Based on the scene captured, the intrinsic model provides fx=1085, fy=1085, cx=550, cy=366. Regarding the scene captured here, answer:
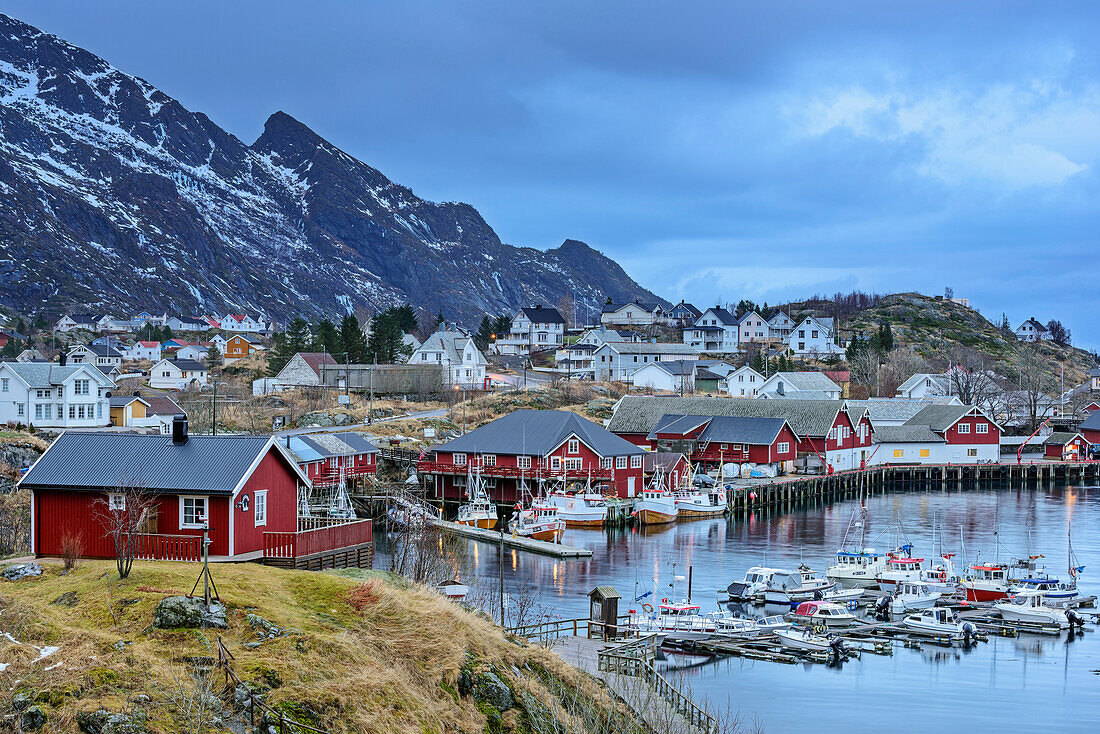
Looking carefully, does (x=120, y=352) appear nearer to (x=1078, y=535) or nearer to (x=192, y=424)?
(x=192, y=424)

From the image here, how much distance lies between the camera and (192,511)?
30828 mm

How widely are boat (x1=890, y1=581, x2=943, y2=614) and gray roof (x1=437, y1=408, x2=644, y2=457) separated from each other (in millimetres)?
28426

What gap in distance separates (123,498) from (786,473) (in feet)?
215

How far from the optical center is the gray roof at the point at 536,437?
7300cm

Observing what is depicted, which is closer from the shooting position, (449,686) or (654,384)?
(449,686)

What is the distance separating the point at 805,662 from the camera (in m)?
38.3

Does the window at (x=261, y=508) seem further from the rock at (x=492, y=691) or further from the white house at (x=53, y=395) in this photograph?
the white house at (x=53, y=395)

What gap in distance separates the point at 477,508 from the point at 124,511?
128ft

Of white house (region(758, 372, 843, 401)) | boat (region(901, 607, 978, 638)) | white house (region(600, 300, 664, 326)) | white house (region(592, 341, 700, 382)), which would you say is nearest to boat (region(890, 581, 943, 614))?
boat (region(901, 607, 978, 638))

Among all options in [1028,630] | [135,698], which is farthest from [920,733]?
[135,698]

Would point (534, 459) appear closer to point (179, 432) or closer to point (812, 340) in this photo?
point (179, 432)

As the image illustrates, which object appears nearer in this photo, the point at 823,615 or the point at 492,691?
the point at 492,691

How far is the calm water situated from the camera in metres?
33.5

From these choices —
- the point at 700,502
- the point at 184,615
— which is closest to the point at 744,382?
the point at 700,502
